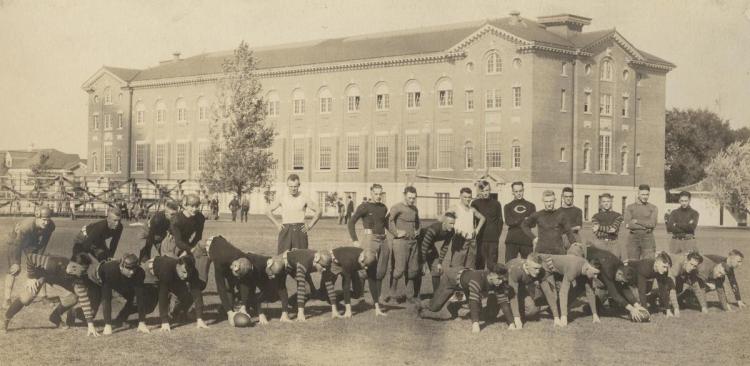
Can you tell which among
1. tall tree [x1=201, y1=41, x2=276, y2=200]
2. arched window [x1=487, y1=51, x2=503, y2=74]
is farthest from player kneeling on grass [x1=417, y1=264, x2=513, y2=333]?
arched window [x1=487, y1=51, x2=503, y2=74]

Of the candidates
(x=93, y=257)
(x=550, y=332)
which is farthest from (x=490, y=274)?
(x=93, y=257)

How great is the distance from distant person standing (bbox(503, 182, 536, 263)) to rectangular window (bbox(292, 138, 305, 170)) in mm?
61868

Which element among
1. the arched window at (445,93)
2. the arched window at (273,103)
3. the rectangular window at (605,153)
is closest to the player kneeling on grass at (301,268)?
the arched window at (445,93)

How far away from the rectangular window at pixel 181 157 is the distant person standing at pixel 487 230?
70915 millimetres

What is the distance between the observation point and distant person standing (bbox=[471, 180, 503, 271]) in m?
17.3

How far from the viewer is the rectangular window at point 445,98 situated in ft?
231

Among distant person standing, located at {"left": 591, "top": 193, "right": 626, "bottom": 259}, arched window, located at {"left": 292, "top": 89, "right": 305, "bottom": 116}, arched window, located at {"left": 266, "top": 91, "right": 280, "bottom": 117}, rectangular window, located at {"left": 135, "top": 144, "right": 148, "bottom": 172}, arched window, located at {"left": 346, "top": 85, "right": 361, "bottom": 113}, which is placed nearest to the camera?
distant person standing, located at {"left": 591, "top": 193, "right": 626, "bottom": 259}

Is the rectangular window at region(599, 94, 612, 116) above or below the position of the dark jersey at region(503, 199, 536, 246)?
above

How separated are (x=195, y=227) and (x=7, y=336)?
315 cm

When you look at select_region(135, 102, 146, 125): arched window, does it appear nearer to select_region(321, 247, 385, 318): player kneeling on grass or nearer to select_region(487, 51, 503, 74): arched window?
select_region(487, 51, 503, 74): arched window

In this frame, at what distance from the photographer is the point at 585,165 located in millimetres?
69312

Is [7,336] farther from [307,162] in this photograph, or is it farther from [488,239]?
[307,162]

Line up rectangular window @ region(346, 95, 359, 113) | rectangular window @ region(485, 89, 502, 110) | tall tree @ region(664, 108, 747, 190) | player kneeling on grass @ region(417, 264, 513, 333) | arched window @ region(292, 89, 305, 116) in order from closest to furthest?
player kneeling on grass @ region(417, 264, 513, 333) < rectangular window @ region(485, 89, 502, 110) < rectangular window @ region(346, 95, 359, 113) < arched window @ region(292, 89, 305, 116) < tall tree @ region(664, 108, 747, 190)

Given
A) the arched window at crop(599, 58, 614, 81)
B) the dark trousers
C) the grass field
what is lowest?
the grass field
